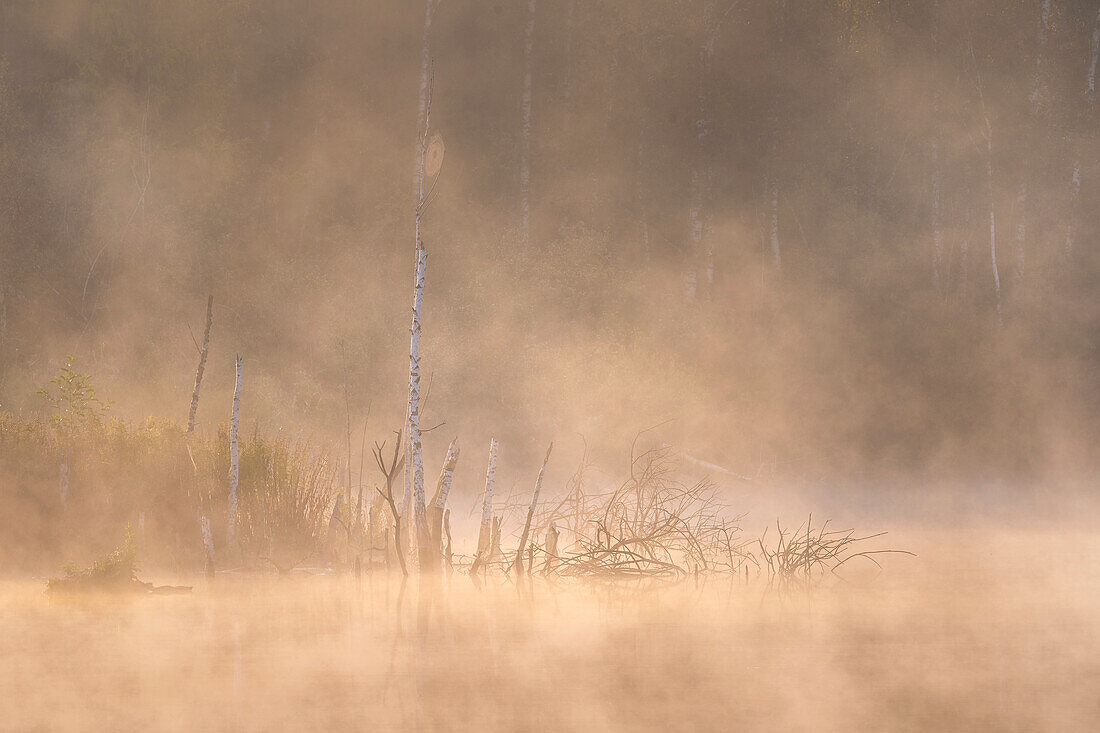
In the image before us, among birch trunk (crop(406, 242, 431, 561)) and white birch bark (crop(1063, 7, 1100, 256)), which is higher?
white birch bark (crop(1063, 7, 1100, 256))

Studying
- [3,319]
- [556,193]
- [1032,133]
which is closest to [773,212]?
[556,193]

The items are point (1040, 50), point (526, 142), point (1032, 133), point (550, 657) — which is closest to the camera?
point (550, 657)

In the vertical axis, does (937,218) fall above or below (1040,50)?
below

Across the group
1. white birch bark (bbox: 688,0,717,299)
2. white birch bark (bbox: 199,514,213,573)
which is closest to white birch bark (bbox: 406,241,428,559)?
white birch bark (bbox: 199,514,213,573)

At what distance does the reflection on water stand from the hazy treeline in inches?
496

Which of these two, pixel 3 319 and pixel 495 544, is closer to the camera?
pixel 495 544

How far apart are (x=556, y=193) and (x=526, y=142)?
1485 mm

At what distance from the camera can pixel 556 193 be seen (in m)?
25.5

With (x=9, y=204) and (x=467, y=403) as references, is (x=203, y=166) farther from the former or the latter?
(x=467, y=403)

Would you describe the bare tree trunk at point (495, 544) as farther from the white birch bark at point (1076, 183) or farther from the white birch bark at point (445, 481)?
Answer: the white birch bark at point (1076, 183)

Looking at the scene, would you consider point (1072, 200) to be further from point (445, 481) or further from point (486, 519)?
point (445, 481)

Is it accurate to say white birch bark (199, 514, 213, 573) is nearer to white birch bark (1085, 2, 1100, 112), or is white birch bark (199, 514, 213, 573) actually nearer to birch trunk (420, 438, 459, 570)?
birch trunk (420, 438, 459, 570)

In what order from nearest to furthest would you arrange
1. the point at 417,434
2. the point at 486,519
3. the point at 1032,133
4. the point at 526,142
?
the point at 417,434 → the point at 486,519 → the point at 1032,133 → the point at 526,142

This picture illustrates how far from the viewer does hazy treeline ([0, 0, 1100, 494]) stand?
23172 millimetres
